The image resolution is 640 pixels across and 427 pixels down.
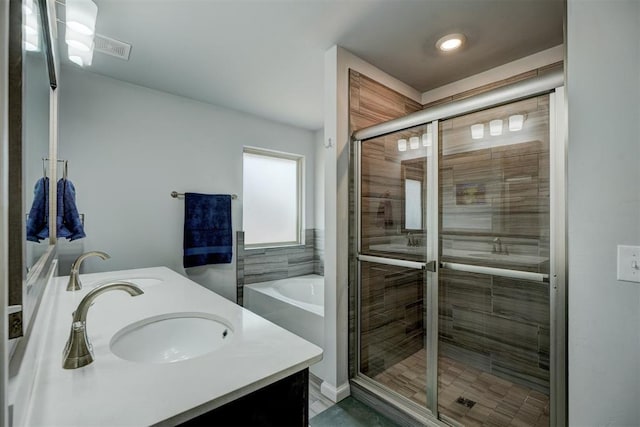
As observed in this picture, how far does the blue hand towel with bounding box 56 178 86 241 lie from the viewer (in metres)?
1.75

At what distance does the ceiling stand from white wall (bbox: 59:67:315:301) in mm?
230

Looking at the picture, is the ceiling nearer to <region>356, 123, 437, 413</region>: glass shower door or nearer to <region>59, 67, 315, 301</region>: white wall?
<region>59, 67, 315, 301</region>: white wall

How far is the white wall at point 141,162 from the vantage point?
7.61 feet

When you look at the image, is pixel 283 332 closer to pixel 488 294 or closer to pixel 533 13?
pixel 488 294

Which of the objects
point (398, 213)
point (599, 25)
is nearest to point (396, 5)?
point (599, 25)

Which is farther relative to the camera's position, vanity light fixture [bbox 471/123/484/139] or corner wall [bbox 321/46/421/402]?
corner wall [bbox 321/46/421/402]

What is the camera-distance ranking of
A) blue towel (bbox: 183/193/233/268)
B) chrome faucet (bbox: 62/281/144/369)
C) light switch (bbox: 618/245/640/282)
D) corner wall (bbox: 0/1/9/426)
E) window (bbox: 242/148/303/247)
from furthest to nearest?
window (bbox: 242/148/303/247) < blue towel (bbox: 183/193/233/268) < light switch (bbox: 618/245/640/282) < chrome faucet (bbox: 62/281/144/369) < corner wall (bbox: 0/1/9/426)

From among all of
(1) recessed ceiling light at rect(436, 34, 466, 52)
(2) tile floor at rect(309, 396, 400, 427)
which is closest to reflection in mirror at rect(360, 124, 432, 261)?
(1) recessed ceiling light at rect(436, 34, 466, 52)

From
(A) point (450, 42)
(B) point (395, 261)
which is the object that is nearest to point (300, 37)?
(A) point (450, 42)

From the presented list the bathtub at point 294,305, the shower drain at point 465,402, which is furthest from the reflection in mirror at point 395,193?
the shower drain at point 465,402

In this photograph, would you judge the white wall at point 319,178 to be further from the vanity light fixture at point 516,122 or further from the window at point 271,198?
the vanity light fixture at point 516,122

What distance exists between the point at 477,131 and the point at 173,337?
184 cm

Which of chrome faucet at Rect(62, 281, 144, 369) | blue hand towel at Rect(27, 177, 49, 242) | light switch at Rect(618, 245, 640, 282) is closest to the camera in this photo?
chrome faucet at Rect(62, 281, 144, 369)

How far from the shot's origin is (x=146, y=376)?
0.77m
